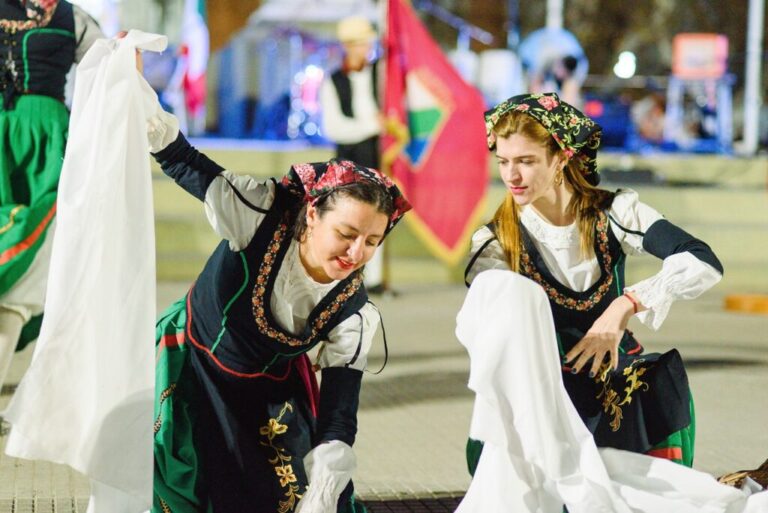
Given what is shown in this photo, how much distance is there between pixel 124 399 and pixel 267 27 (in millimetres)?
13049

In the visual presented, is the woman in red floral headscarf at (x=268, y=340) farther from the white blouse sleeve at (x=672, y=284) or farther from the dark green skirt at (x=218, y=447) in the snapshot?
the white blouse sleeve at (x=672, y=284)

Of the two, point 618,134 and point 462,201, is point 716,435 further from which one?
point 618,134

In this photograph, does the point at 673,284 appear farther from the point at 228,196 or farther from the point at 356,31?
the point at 356,31

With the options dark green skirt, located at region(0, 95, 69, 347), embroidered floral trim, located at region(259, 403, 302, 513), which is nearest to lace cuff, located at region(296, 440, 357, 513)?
embroidered floral trim, located at region(259, 403, 302, 513)

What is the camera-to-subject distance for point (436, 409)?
521 centimetres

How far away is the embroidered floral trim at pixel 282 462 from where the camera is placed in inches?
123

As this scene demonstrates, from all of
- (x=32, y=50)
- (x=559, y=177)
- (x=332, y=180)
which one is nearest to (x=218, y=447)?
(x=332, y=180)

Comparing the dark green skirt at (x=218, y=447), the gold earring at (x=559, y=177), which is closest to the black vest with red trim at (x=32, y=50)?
the dark green skirt at (x=218, y=447)

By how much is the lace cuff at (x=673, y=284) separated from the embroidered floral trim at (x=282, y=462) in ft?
2.94

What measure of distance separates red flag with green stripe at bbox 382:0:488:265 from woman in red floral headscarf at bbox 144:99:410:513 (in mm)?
5016

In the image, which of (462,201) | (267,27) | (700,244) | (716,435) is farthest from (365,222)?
(267,27)

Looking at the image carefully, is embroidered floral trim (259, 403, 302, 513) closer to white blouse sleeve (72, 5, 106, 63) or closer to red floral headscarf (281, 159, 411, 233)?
red floral headscarf (281, 159, 411, 233)

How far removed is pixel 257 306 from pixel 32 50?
173cm

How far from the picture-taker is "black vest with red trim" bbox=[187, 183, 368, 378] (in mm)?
3002
